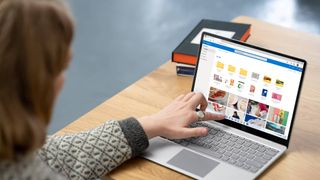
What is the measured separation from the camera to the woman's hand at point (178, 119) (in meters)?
1.65

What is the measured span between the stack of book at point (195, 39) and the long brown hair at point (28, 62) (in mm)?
896

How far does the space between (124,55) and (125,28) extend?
0.89ft

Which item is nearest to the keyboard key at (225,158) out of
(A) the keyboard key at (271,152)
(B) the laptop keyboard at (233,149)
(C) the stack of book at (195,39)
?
(B) the laptop keyboard at (233,149)

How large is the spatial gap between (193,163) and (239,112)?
0.22 m

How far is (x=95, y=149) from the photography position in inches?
61.2

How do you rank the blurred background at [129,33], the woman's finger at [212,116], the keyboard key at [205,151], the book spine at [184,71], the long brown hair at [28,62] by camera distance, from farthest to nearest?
the blurred background at [129,33], the book spine at [184,71], the woman's finger at [212,116], the keyboard key at [205,151], the long brown hair at [28,62]

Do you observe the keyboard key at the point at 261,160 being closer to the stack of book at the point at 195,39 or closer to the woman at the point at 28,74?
the stack of book at the point at 195,39

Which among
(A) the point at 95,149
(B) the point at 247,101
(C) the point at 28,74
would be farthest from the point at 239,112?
(C) the point at 28,74

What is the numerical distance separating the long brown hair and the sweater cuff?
51cm

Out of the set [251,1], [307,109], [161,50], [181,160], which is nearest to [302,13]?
[251,1]

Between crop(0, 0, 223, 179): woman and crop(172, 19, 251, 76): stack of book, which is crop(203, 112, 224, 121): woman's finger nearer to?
crop(172, 19, 251, 76): stack of book

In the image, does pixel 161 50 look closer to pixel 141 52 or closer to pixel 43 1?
pixel 141 52

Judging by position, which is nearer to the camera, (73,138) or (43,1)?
(43,1)

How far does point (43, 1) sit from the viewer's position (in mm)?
1062
